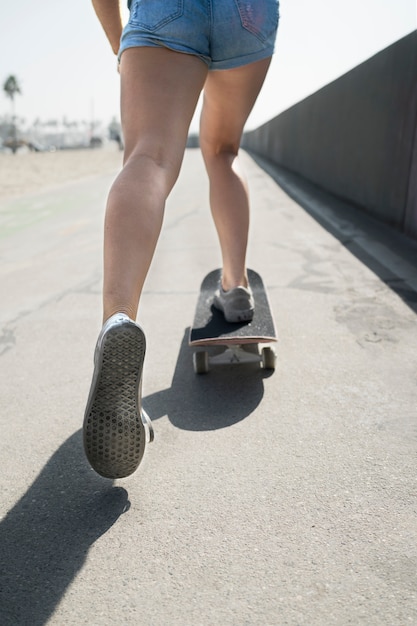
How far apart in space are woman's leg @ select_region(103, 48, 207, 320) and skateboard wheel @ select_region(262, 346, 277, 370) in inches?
34.9

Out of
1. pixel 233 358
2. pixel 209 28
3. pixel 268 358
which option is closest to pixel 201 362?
pixel 233 358

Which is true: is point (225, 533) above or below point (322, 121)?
below

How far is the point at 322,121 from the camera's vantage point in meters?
9.15

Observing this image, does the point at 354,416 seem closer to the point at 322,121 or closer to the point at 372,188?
the point at 372,188

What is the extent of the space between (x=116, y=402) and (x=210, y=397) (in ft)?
2.49

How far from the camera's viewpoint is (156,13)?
1604 millimetres

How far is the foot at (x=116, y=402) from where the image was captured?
134cm

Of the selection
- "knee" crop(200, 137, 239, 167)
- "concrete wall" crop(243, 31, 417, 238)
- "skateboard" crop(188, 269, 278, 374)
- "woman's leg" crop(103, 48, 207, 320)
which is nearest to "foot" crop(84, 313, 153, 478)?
"woman's leg" crop(103, 48, 207, 320)

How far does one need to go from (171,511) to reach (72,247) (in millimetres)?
4233

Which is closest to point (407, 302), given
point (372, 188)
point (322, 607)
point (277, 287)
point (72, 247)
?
point (277, 287)

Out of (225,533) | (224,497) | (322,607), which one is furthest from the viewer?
(224,497)

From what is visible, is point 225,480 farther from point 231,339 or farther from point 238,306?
point 238,306

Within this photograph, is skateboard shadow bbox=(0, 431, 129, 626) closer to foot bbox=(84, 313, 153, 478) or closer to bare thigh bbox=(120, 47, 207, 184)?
foot bbox=(84, 313, 153, 478)

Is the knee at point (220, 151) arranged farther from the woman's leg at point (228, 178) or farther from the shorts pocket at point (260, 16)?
the shorts pocket at point (260, 16)
